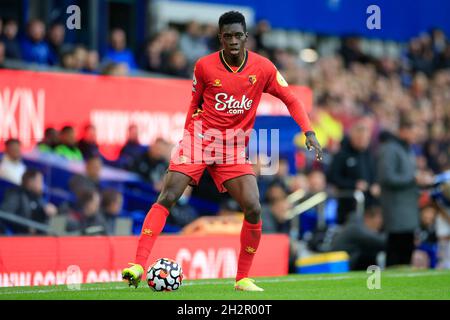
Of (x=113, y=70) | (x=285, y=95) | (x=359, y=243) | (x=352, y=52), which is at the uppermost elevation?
(x=352, y=52)

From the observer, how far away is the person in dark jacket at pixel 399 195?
13992mm

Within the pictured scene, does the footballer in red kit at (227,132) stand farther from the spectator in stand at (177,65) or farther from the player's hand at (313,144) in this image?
the spectator in stand at (177,65)

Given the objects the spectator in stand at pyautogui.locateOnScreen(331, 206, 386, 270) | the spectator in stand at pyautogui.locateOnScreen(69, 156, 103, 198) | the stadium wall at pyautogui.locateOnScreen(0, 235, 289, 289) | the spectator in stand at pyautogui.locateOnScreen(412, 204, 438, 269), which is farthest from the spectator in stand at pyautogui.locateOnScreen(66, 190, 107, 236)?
the spectator in stand at pyautogui.locateOnScreen(412, 204, 438, 269)

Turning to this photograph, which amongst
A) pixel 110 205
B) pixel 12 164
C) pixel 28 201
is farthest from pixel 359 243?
pixel 12 164

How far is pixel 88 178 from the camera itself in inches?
573

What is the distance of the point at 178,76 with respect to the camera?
59.9 ft

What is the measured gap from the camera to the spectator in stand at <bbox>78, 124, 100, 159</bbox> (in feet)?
48.6

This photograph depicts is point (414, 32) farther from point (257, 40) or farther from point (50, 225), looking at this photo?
point (50, 225)

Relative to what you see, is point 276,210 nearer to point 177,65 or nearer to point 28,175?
point 28,175

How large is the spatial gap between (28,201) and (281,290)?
4834mm

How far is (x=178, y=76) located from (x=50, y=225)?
18.2ft

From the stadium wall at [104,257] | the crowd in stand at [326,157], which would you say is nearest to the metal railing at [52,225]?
the crowd in stand at [326,157]

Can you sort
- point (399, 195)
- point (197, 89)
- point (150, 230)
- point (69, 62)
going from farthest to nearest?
point (69, 62), point (399, 195), point (197, 89), point (150, 230)

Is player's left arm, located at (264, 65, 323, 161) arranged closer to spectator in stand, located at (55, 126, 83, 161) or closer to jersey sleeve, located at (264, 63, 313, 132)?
jersey sleeve, located at (264, 63, 313, 132)
